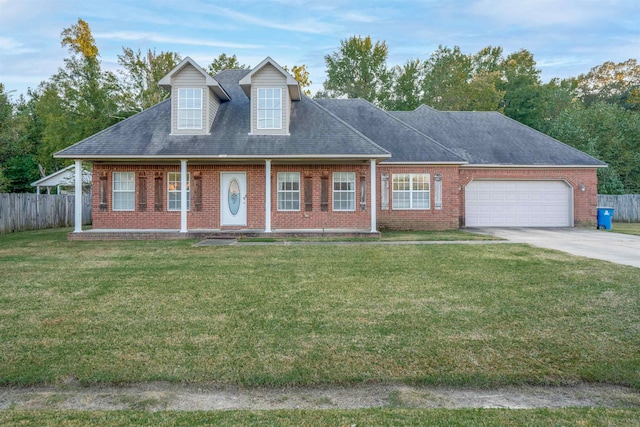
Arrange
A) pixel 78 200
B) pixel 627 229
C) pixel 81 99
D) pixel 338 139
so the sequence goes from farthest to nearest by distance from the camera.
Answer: pixel 81 99 → pixel 627 229 → pixel 338 139 → pixel 78 200

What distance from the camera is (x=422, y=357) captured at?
401 cm

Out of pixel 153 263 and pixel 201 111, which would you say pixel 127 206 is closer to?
pixel 201 111

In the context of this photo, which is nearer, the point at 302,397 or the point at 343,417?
the point at 343,417

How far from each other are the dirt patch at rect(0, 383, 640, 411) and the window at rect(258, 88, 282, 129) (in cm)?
1266

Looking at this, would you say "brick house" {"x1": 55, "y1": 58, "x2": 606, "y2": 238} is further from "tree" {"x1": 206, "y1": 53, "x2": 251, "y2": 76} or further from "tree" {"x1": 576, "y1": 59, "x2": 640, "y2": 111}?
"tree" {"x1": 576, "y1": 59, "x2": 640, "y2": 111}

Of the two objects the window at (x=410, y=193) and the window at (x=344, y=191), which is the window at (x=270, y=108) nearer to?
the window at (x=344, y=191)

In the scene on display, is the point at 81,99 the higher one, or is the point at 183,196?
the point at 81,99

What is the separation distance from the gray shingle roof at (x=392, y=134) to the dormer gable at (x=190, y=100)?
658cm

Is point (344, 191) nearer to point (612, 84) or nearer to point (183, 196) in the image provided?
point (183, 196)

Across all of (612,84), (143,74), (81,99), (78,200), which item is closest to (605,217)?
(78,200)

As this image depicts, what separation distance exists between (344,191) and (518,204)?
348 inches

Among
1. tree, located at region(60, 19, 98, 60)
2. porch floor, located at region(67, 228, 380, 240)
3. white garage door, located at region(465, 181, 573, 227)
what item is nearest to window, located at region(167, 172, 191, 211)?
porch floor, located at region(67, 228, 380, 240)

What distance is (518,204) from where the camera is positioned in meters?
18.5

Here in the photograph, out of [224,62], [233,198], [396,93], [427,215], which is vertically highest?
[224,62]
